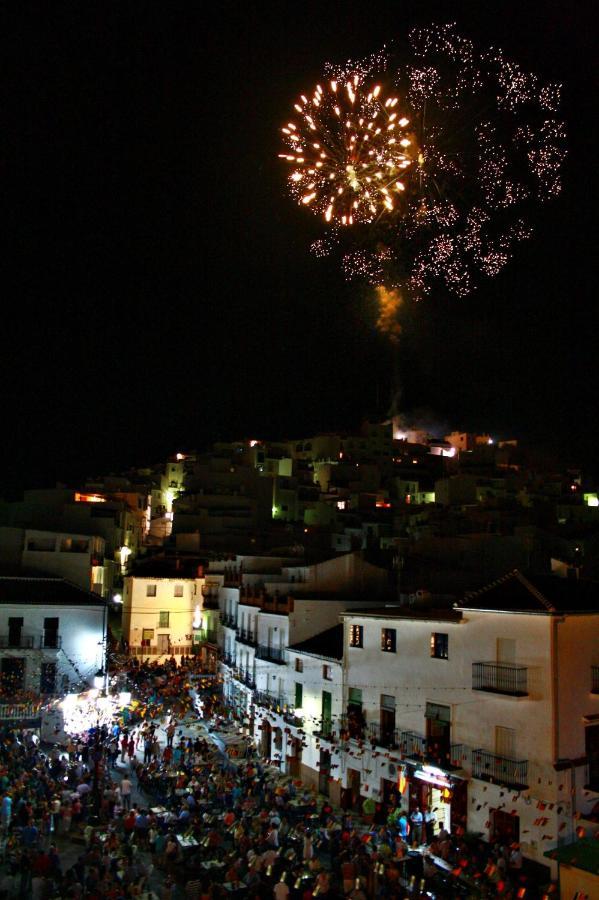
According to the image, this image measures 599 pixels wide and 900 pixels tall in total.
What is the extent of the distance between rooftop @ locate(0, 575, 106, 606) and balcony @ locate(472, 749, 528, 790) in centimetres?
1941

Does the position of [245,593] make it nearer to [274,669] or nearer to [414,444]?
[274,669]

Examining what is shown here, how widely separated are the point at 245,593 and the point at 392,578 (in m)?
6.66

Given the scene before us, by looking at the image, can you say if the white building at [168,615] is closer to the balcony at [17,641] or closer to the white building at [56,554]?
the white building at [56,554]

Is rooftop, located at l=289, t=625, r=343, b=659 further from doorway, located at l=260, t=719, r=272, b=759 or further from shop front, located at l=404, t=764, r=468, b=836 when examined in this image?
shop front, located at l=404, t=764, r=468, b=836

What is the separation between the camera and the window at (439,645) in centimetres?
2178

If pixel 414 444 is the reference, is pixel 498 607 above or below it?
below

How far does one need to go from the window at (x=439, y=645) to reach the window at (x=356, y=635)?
3.11m

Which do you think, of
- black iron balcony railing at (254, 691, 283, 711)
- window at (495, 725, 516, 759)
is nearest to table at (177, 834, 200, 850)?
window at (495, 725, 516, 759)

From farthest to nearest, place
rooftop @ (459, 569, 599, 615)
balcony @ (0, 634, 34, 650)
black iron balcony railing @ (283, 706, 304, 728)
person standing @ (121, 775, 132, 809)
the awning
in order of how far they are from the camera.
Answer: balcony @ (0, 634, 34, 650) → black iron balcony railing @ (283, 706, 304, 728) → person standing @ (121, 775, 132, 809) → rooftop @ (459, 569, 599, 615) → the awning

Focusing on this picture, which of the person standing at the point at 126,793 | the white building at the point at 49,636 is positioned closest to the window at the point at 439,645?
the person standing at the point at 126,793

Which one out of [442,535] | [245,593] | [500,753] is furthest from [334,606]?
[442,535]

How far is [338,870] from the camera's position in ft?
56.1

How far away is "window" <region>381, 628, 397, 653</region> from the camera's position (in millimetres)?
23531

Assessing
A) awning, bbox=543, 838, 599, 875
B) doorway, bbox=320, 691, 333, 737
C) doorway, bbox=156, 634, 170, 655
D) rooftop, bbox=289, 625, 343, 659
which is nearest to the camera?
awning, bbox=543, 838, 599, 875
